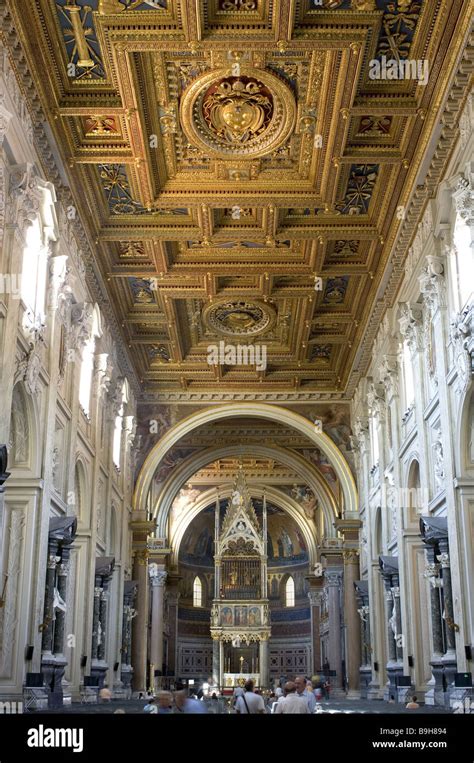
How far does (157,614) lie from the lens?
128 ft

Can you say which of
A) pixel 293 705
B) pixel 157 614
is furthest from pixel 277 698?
pixel 157 614

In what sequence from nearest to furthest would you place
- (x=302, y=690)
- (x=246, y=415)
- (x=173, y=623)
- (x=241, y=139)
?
(x=302, y=690) < (x=241, y=139) < (x=246, y=415) < (x=173, y=623)

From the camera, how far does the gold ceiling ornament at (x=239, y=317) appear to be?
2669cm

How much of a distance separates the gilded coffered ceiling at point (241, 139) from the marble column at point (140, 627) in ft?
31.5

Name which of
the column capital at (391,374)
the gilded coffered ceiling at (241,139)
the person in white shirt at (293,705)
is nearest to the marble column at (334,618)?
the gilded coffered ceiling at (241,139)

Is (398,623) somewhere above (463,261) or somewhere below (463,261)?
below

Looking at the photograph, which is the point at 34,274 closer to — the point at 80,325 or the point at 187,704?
the point at 80,325

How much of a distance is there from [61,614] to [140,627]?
13.7 metres

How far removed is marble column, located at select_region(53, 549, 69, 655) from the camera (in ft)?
59.8

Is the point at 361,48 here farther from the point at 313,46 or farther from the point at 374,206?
the point at 374,206

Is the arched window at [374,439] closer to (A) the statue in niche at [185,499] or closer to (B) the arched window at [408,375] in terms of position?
(B) the arched window at [408,375]

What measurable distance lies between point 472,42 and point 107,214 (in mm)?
9712

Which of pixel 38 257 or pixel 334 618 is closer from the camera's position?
pixel 38 257
